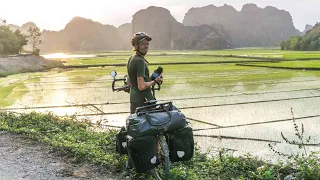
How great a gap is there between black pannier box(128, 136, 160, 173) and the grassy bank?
0.46 meters

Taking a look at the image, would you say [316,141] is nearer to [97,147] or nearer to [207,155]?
[207,155]

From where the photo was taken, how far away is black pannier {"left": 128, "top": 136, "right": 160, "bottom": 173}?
3.44 meters

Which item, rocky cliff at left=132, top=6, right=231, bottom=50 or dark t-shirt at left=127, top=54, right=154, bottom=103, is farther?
rocky cliff at left=132, top=6, right=231, bottom=50

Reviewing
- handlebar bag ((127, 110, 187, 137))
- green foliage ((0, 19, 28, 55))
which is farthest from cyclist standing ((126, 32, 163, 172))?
green foliage ((0, 19, 28, 55))

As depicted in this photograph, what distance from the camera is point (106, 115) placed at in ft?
30.0

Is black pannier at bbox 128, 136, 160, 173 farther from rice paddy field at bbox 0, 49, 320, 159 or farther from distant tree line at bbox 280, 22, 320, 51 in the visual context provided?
distant tree line at bbox 280, 22, 320, 51

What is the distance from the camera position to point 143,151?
3.46 metres

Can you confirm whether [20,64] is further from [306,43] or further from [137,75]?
[306,43]

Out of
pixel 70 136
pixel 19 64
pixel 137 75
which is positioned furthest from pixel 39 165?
pixel 19 64

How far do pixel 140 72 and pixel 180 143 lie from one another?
855 millimetres

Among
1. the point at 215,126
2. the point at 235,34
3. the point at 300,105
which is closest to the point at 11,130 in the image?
the point at 215,126

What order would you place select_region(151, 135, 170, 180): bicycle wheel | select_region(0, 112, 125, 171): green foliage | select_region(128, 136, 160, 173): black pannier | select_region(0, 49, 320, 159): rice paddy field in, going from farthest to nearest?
select_region(0, 49, 320, 159): rice paddy field → select_region(0, 112, 125, 171): green foliage → select_region(151, 135, 170, 180): bicycle wheel → select_region(128, 136, 160, 173): black pannier

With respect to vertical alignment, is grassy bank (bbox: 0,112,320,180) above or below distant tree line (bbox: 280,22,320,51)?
below

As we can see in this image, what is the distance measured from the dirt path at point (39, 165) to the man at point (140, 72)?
39.8 inches
